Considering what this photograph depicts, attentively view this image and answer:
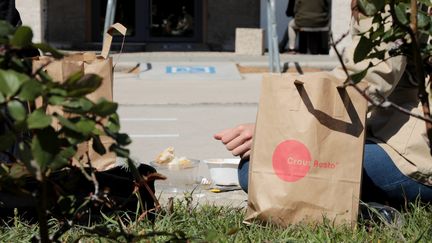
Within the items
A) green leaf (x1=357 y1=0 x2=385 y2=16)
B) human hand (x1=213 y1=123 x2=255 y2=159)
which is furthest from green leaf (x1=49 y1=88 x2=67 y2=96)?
human hand (x1=213 y1=123 x2=255 y2=159)

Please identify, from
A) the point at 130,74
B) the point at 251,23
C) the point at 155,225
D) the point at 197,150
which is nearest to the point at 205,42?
the point at 251,23

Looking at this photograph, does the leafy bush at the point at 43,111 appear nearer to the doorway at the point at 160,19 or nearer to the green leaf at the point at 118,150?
the green leaf at the point at 118,150

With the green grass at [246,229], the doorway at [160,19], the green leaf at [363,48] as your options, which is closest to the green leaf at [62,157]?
the green leaf at [363,48]

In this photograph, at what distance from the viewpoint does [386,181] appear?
3.64 m

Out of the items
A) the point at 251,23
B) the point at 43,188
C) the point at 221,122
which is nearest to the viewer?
the point at 43,188

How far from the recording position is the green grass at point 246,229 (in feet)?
10.8

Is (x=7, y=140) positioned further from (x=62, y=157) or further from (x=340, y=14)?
(x=340, y=14)

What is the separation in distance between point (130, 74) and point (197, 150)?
6.37 metres

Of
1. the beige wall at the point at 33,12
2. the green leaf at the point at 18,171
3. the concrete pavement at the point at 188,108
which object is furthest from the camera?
the beige wall at the point at 33,12

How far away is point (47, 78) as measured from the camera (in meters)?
1.75

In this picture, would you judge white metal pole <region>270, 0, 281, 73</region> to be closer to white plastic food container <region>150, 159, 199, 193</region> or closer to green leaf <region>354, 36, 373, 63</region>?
white plastic food container <region>150, 159, 199, 193</region>

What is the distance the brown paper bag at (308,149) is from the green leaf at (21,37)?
1661 millimetres

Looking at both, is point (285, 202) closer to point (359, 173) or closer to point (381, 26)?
point (359, 173)

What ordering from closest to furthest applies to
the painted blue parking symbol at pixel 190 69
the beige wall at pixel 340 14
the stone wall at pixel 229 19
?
the painted blue parking symbol at pixel 190 69 → the beige wall at pixel 340 14 → the stone wall at pixel 229 19
